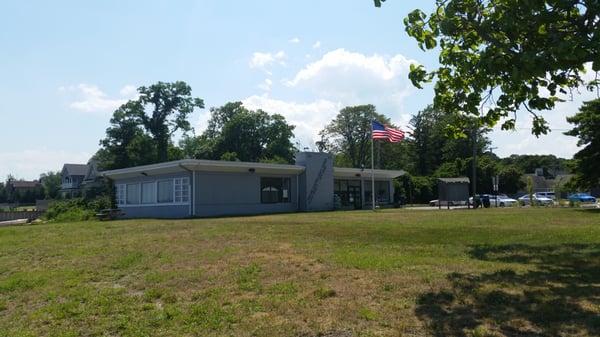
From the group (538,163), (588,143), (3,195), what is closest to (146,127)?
(588,143)

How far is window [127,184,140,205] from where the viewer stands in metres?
35.6

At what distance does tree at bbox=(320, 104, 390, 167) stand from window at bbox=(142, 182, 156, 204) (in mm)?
50782

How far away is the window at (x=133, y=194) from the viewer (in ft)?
117

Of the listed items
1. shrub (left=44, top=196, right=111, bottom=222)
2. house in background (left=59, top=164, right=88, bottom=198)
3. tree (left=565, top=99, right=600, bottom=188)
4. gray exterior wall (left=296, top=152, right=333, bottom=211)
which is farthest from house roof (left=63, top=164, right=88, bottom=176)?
tree (left=565, top=99, right=600, bottom=188)

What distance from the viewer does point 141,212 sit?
3497cm

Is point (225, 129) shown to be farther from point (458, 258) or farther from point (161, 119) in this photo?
point (458, 258)

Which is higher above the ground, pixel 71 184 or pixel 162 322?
pixel 71 184

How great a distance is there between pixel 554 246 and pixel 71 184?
9676 centimetres

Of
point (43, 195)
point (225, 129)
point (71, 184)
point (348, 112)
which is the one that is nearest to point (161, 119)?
point (225, 129)

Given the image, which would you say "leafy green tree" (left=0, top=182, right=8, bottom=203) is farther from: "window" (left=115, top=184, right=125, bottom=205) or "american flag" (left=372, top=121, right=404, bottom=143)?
"american flag" (left=372, top=121, right=404, bottom=143)

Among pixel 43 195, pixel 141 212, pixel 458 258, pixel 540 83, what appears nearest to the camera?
pixel 540 83

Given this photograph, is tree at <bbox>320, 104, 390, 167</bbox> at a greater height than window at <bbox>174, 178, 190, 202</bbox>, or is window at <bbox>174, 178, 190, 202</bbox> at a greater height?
tree at <bbox>320, 104, 390, 167</bbox>

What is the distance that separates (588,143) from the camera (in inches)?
1212

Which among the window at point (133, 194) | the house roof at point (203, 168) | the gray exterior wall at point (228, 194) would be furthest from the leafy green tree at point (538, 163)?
the window at point (133, 194)
